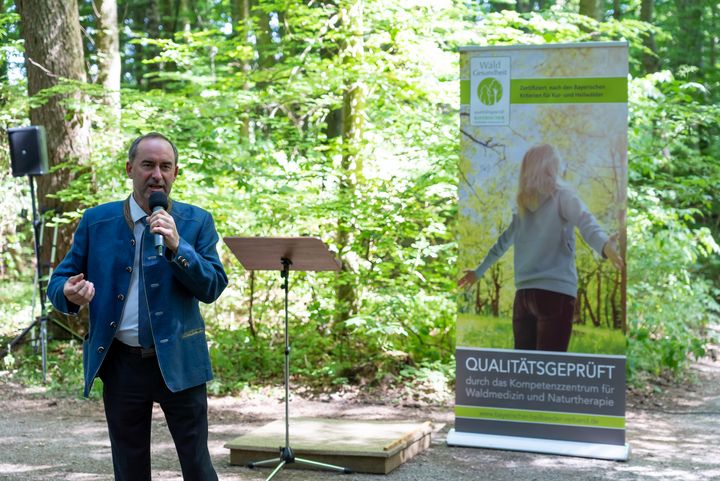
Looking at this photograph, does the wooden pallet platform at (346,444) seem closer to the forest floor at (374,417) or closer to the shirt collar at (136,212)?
the forest floor at (374,417)

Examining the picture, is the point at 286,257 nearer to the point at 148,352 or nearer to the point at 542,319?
the point at 542,319

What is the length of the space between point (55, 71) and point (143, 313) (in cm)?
716

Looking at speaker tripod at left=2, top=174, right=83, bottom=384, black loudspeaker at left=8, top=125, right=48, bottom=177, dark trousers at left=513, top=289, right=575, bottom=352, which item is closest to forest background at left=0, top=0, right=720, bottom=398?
speaker tripod at left=2, top=174, right=83, bottom=384

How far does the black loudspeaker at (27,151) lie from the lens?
8.55 m

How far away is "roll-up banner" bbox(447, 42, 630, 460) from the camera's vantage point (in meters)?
5.97

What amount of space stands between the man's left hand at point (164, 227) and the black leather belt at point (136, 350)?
448mm

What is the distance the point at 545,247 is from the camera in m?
6.14

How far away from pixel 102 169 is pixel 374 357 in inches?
134

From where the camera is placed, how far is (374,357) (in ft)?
28.9

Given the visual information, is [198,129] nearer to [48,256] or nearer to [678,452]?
[48,256]

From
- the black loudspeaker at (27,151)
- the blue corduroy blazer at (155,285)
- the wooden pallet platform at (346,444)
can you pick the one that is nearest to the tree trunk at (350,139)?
the wooden pallet platform at (346,444)

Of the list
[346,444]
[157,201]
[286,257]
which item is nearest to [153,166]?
[157,201]

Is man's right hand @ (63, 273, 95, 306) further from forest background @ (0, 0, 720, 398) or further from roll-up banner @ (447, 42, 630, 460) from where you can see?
forest background @ (0, 0, 720, 398)

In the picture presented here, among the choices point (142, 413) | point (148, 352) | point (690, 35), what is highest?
point (690, 35)
